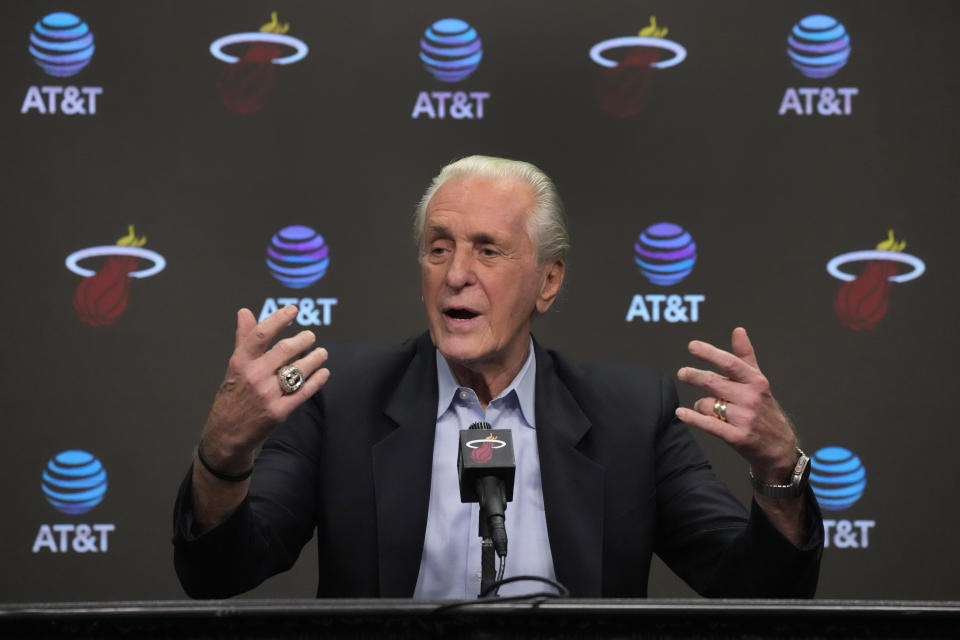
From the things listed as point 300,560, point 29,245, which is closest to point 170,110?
point 29,245

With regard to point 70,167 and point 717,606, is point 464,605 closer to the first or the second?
point 717,606

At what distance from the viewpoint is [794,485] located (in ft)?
6.16

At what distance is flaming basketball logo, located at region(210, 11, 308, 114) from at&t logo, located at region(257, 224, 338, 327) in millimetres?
456

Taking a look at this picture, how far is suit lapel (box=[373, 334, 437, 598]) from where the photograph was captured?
2145 millimetres

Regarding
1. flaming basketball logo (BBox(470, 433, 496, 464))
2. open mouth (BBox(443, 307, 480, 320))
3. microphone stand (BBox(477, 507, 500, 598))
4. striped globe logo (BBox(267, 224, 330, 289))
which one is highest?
striped globe logo (BBox(267, 224, 330, 289))

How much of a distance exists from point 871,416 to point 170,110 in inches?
102

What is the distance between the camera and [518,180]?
2391 mm

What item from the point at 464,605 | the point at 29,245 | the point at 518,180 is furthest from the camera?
the point at 29,245

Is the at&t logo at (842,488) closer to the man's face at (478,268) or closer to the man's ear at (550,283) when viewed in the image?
the man's ear at (550,283)

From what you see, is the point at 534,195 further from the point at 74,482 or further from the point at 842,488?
the point at 74,482

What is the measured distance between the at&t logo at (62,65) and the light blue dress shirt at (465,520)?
1.92 metres

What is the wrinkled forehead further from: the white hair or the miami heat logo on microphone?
the miami heat logo on microphone

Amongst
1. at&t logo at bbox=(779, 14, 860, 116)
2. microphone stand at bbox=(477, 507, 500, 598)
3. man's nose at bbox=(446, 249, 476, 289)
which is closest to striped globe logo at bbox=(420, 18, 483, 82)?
at&t logo at bbox=(779, 14, 860, 116)

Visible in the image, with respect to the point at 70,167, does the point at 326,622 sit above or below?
below
